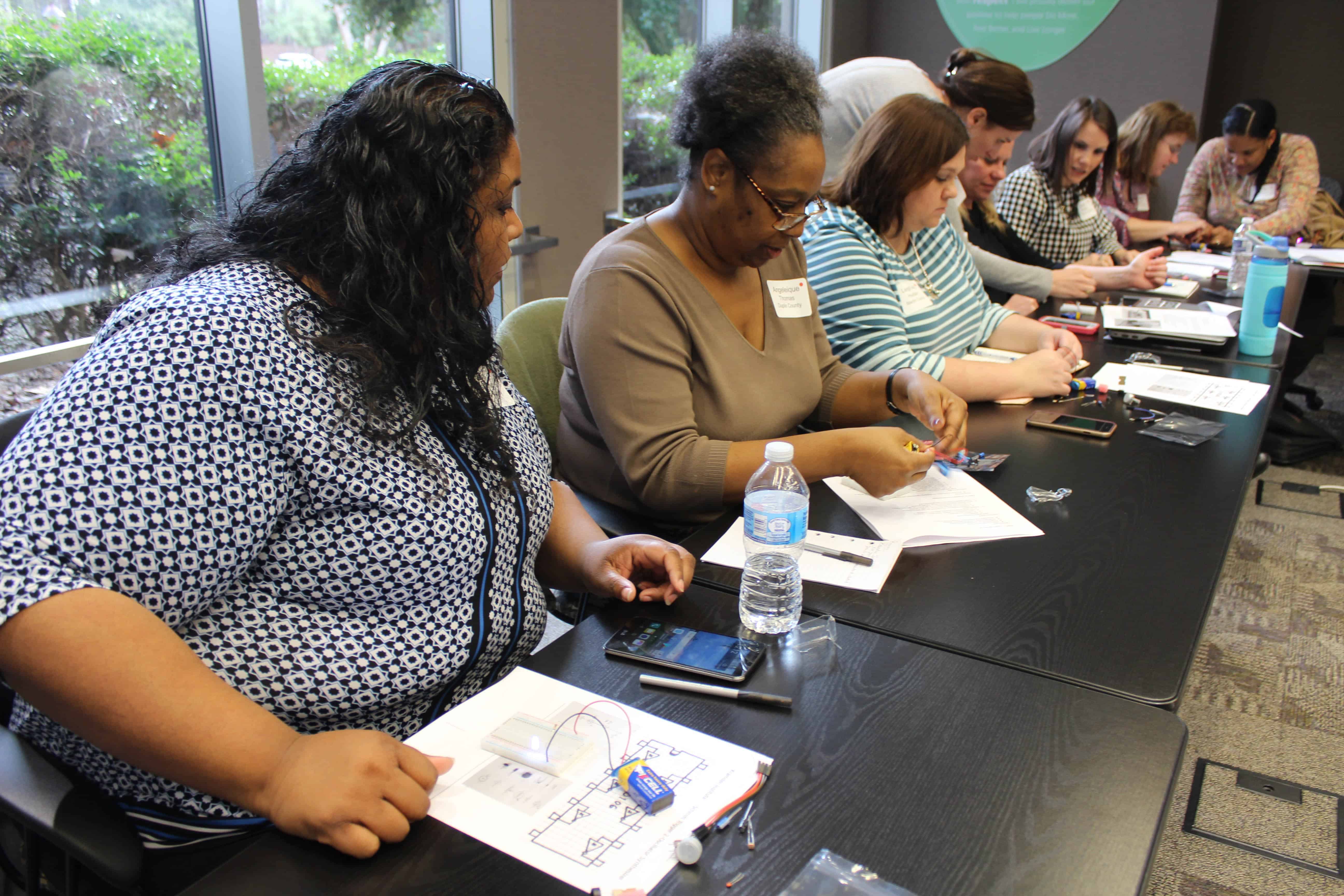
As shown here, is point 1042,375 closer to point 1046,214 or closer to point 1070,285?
point 1070,285

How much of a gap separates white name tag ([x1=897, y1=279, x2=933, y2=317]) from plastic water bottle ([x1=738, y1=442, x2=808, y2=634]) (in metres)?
1.09

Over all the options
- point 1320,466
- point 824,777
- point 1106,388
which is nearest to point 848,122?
point 1106,388

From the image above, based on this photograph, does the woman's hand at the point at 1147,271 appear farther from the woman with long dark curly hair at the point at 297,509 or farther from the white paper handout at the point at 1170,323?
the woman with long dark curly hair at the point at 297,509

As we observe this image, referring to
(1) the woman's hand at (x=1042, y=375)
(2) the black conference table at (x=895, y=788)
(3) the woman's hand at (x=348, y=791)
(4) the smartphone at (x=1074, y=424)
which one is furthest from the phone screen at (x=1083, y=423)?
(3) the woman's hand at (x=348, y=791)

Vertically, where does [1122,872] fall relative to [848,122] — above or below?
below

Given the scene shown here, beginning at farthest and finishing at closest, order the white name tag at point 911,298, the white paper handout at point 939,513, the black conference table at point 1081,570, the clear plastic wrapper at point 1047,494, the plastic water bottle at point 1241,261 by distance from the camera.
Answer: the plastic water bottle at point 1241,261 < the white name tag at point 911,298 < the clear plastic wrapper at point 1047,494 < the white paper handout at point 939,513 < the black conference table at point 1081,570

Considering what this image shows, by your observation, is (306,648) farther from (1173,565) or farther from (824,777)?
(1173,565)

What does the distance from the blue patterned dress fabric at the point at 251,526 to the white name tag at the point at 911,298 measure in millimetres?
1357

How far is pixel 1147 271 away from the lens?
3.16m

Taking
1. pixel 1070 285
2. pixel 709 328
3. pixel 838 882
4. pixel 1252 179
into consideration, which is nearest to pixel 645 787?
pixel 838 882

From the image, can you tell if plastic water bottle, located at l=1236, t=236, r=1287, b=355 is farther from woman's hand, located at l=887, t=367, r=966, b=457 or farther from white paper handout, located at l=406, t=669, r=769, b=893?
white paper handout, located at l=406, t=669, r=769, b=893

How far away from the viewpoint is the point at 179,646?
2.61 feet

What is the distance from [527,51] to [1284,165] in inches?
155

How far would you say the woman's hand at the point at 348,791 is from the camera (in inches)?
28.8
